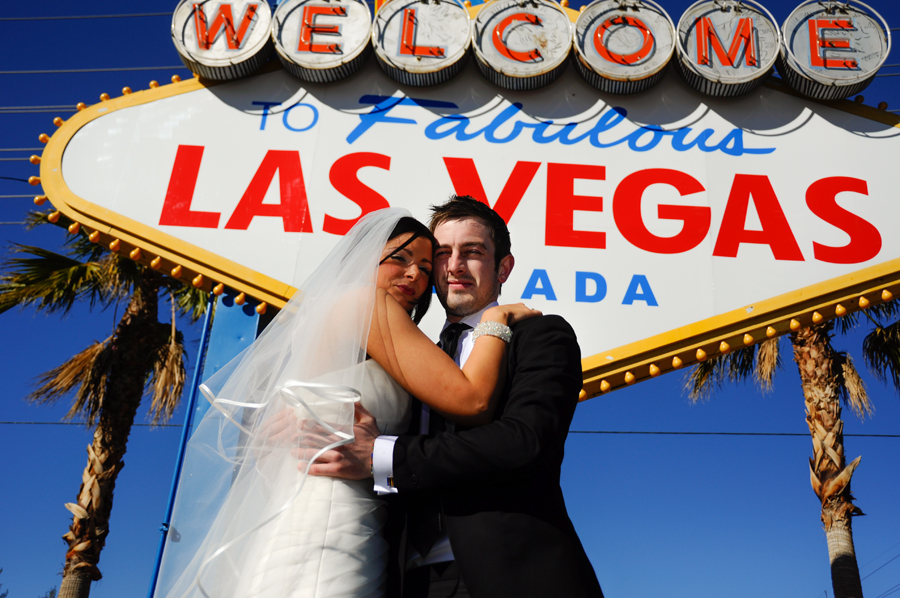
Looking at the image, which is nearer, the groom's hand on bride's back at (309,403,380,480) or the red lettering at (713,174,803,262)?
the groom's hand on bride's back at (309,403,380,480)

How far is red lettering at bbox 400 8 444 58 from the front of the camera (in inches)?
220

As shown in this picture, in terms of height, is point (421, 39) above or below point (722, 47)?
above

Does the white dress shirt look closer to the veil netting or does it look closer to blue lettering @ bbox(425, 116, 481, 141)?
the veil netting

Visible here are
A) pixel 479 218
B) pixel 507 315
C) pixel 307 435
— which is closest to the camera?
pixel 307 435

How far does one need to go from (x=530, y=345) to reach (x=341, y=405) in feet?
2.15

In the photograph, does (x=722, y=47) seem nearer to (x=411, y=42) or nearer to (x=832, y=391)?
(x=411, y=42)

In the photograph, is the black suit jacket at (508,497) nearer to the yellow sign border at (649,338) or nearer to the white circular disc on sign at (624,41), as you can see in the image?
the yellow sign border at (649,338)

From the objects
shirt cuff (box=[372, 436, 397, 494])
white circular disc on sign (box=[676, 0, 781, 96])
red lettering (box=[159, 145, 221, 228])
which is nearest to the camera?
shirt cuff (box=[372, 436, 397, 494])

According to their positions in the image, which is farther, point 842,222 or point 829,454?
point 829,454

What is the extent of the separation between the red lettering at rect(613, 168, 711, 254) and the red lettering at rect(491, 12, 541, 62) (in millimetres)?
1282

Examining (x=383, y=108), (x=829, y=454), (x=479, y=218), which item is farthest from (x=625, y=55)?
(x=829, y=454)

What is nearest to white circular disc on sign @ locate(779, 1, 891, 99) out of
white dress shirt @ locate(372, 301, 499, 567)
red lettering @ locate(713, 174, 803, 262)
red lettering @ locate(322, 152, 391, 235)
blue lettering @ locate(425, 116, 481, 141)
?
red lettering @ locate(713, 174, 803, 262)

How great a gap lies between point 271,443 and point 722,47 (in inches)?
197

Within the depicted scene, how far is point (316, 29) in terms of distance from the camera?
18.8 feet
